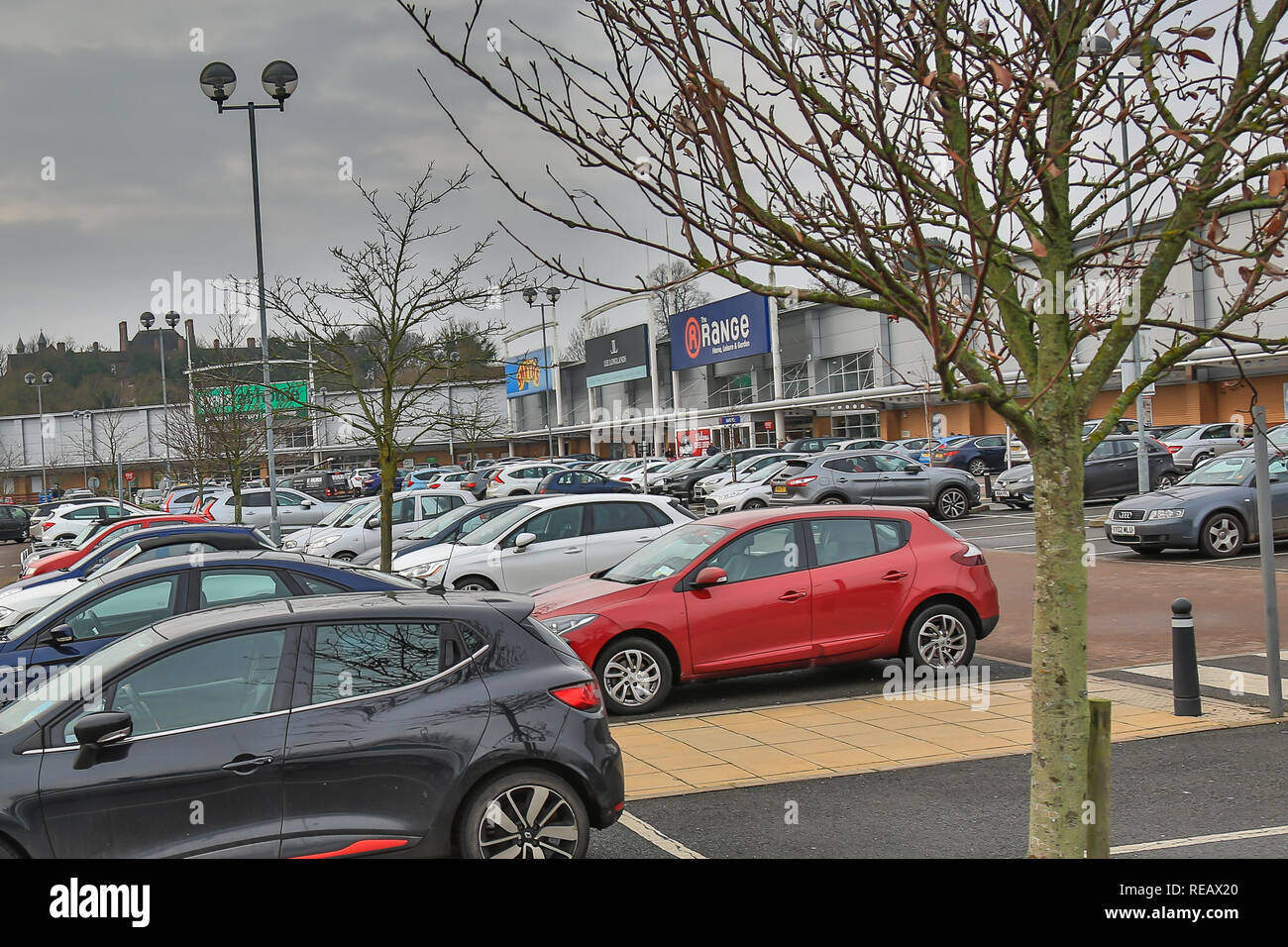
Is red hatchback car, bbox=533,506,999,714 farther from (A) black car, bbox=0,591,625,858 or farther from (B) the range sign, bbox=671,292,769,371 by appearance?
(B) the range sign, bbox=671,292,769,371

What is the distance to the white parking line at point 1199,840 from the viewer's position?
19.9 feet

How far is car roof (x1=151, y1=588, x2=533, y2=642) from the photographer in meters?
5.53

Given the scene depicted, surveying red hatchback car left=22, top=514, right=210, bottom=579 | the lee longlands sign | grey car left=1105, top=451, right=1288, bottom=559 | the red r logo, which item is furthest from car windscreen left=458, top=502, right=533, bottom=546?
the lee longlands sign

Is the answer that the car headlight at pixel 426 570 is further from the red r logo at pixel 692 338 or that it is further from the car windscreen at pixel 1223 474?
the red r logo at pixel 692 338

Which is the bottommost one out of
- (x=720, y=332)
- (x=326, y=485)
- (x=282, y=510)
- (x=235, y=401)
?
(x=282, y=510)

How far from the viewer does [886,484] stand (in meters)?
27.7

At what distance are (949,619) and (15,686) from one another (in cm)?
743

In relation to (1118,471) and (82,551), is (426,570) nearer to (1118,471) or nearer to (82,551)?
(82,551)

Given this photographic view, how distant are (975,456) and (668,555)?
32055 millimetres

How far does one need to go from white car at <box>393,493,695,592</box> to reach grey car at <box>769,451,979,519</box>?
40.3ft

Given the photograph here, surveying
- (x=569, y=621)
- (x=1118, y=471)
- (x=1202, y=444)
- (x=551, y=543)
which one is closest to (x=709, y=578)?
(x=569, y=621)

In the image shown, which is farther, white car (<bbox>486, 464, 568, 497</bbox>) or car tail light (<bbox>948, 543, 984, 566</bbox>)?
white car (<bbox>486, 464, 568, 497</bbox>)
